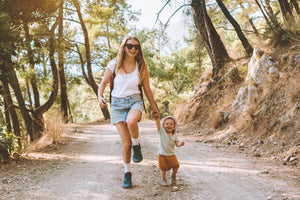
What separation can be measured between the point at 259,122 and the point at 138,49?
3.96 m

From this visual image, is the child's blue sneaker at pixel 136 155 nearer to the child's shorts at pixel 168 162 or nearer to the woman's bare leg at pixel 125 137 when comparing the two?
the woman's bare leg at pixel 125 137

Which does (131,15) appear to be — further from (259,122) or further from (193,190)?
(193,190)

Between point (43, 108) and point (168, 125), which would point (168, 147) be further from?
point (43, 108)

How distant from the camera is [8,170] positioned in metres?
4.80

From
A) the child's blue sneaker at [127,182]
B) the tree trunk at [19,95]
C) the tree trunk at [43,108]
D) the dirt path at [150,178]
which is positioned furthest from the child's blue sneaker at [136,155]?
the tree trunk at [43,108]

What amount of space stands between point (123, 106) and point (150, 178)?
4.19 ft

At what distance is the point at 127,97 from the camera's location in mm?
3596

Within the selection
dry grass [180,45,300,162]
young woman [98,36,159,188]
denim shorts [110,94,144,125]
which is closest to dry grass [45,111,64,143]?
dry grass [180,45,300,162]

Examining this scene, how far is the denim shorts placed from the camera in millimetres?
3586

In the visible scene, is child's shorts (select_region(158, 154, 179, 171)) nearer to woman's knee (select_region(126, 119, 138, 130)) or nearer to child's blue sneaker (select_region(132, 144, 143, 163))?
child's blue sneaker (select_region(132, 144, 143, 163))

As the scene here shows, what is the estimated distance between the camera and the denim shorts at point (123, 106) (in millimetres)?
3586

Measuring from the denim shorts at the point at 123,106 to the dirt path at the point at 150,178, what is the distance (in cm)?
98

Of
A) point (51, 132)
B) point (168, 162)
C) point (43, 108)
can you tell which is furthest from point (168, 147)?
point (43, 108)

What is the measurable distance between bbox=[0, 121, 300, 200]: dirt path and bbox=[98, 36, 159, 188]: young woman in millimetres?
449
